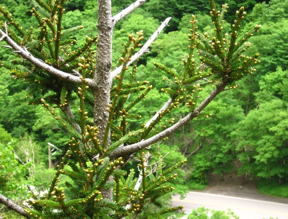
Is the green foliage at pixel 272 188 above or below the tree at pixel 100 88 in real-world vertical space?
below

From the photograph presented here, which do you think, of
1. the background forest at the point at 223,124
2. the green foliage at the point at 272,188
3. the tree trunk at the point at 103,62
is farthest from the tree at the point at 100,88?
the green foliage at the point at 272,188

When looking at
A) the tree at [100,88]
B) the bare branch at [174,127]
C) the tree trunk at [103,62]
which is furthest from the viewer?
the tree trunk at [103,62]

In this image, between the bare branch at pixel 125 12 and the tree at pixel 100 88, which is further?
the bare branch at pixel 125 12

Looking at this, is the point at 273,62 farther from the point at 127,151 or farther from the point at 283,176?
the point at 127,151

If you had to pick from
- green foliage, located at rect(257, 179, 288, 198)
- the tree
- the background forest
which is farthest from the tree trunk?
green foliage, located at rect(257, 179, 288, 198)

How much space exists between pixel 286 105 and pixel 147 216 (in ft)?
69.0

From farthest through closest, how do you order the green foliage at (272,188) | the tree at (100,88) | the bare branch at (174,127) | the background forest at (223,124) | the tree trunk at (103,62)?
1. the green foliage at (272,188)
2. the background forest at (223,124)
3. the tree trunk at (103,62)
4. the bare branch at (174,127)
5. the tree at (100,88)

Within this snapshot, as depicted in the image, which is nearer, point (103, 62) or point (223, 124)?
point (103, 62)

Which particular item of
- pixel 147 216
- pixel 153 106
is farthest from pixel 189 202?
pixel 147 216

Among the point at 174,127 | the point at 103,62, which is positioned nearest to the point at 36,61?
the point at 103,62

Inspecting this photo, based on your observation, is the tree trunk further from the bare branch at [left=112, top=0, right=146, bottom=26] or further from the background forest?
the background forest

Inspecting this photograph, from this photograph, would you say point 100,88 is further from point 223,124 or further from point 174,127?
point 223,124

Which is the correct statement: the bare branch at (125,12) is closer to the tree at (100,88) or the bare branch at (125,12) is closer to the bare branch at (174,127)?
the tree at (100,88)

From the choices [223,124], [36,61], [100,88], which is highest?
[36,61]
